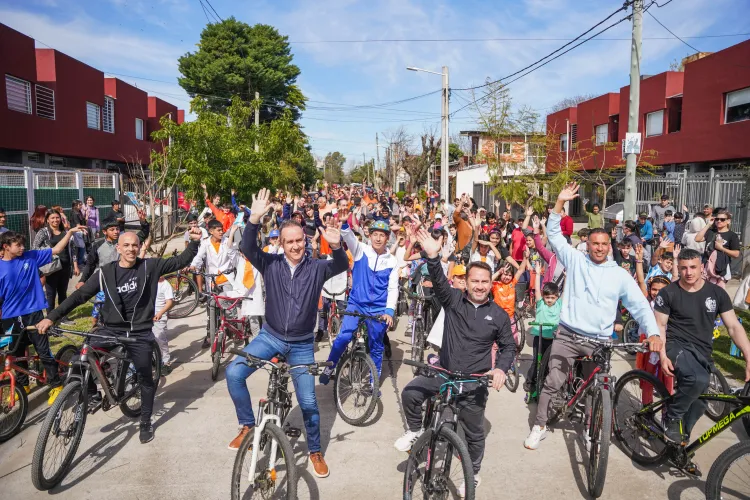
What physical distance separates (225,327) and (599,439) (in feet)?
15.4

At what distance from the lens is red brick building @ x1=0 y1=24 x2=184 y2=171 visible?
63.1 ft

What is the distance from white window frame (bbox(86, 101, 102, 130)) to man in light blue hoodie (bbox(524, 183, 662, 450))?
993 inches

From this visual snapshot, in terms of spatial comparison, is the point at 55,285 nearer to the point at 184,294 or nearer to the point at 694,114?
the point at 184,294

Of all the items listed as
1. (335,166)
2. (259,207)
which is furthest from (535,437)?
(335,166)

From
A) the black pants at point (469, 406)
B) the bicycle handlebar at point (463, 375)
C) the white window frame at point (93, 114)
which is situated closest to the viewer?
the bicycle handlebar at point (463, 375)

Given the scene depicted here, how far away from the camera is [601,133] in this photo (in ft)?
96.7

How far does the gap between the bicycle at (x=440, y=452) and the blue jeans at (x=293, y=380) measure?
99 cm

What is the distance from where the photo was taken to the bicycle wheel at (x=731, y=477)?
3668 mm

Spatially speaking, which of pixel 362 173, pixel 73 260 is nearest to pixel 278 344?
pixel 73 260

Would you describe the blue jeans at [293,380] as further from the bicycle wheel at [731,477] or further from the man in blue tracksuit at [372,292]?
the bicycle wheel at [731,477]

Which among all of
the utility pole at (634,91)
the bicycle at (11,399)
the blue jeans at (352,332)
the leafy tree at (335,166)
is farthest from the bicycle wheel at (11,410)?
the leafy tree at (335,166)

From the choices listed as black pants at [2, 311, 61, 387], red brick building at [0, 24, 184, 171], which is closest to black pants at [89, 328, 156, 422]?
black pants at [2, 311, 61, 387]

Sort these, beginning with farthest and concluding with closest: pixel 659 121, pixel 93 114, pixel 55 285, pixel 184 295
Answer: pixel 93 114
pixel 659 121
pixel 184 295
pixel 55 285

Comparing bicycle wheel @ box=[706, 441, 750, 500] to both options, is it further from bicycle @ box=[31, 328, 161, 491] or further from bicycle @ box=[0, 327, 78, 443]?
bicycle @ box=[0, 327, 78, 443]
